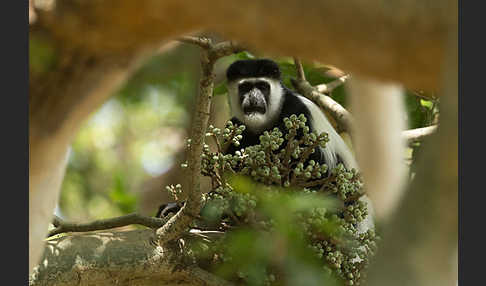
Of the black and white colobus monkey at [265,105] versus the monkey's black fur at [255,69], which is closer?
the black and white colobus monkey at [265,105]

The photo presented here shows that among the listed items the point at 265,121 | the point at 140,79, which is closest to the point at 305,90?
the point at 265,121

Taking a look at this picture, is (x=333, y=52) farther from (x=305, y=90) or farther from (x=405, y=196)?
(x=305, y=90)

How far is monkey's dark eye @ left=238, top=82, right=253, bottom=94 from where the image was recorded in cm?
319

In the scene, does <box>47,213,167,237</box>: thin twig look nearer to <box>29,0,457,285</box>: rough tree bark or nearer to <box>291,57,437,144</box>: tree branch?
<box>291,57,437,144</box>: tree branch

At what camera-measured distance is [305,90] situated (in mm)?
2953

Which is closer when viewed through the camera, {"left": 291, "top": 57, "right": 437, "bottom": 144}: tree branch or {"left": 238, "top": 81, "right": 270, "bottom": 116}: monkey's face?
{"left": 291, "top": 57, "right": 437, "bottom": 144}: tree branch

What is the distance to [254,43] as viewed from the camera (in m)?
0.98

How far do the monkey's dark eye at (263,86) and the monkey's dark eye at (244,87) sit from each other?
0.11ft

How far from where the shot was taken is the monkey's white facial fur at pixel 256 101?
10.0 feet

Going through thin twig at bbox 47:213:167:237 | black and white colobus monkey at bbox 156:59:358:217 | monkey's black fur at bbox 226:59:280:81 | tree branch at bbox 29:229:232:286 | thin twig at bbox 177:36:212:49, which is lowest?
tree branch at bbox 29:229:232:286

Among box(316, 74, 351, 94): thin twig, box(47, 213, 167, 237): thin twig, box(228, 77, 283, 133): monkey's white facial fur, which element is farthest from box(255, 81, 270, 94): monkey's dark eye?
box(47, 213, 167, 237): thin twig

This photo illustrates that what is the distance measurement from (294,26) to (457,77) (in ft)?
0.72

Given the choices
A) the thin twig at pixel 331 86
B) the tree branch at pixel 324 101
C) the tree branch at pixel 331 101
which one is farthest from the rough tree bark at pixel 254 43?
the thin twig at pixel 331 86

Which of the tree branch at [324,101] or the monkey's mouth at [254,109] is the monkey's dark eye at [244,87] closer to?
the monkey's mouth at [254,109]
